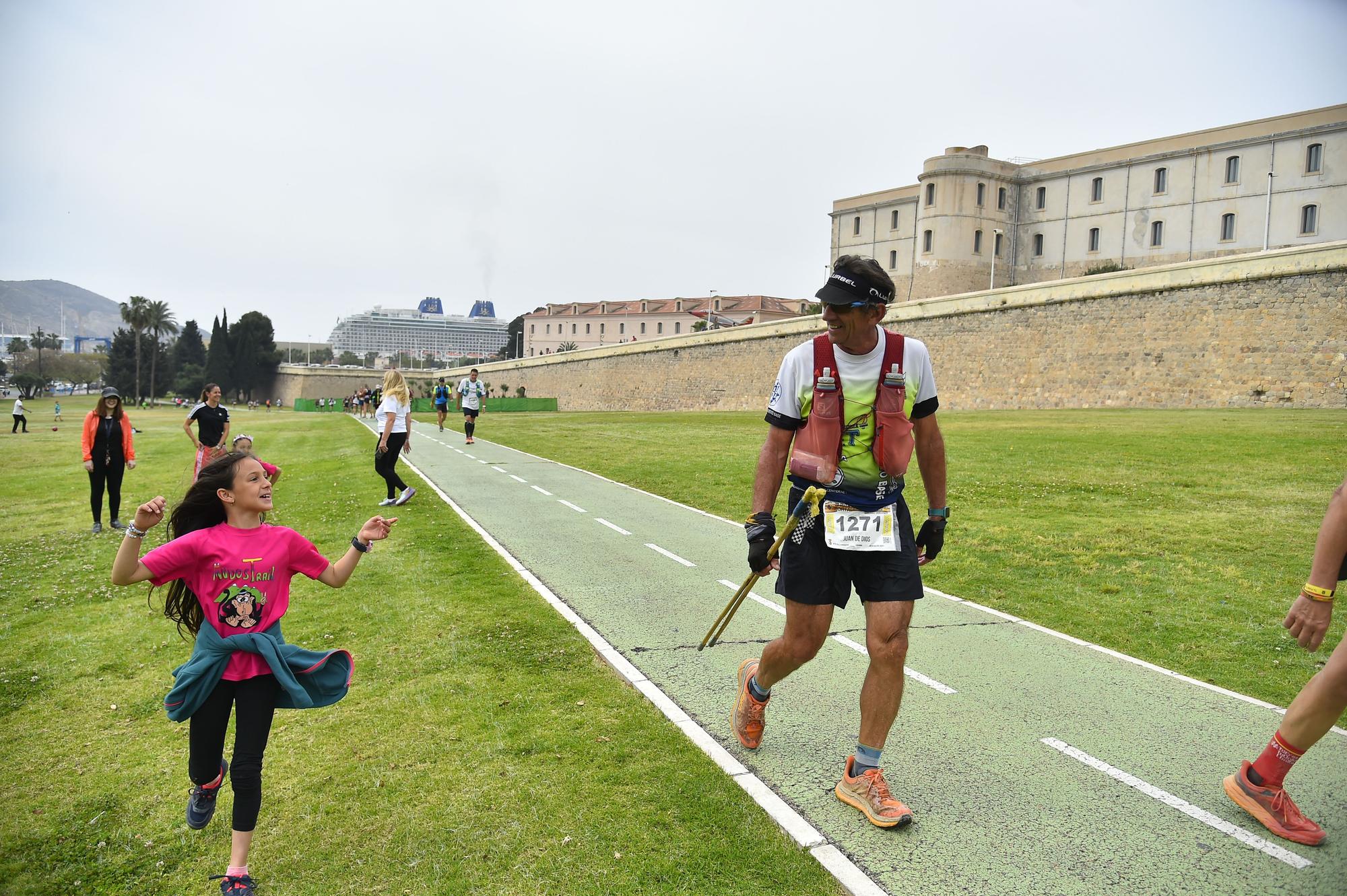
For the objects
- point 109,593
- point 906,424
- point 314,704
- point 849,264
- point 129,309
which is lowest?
point 109,593

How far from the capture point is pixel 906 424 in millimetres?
3949

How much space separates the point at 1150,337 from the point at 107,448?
3595 centimetres

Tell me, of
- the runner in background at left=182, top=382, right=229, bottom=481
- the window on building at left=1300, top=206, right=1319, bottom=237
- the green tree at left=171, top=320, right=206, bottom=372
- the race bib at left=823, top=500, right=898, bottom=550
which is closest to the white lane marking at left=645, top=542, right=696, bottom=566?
the race bib at left=823, top=500, right=898, bottom=550

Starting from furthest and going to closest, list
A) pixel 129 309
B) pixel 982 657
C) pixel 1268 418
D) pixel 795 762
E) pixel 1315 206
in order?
pixel 129 309, pixel 1315 206, pixel 1268 418, pixel 982 657, pixel 795 762

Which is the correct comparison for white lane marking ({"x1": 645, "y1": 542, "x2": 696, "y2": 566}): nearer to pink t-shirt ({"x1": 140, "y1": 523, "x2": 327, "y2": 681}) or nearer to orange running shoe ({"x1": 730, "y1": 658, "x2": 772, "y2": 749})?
orange running shoe ({"x1": 730, "y1": 658, "x2": 772, "y2": 749})

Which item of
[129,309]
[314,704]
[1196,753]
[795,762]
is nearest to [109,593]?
[314,704]

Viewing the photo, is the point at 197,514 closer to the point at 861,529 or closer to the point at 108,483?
the point at 861,529

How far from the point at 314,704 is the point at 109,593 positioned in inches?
248

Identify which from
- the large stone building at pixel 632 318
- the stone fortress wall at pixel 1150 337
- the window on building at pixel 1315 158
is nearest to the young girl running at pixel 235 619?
the stone fortress wall at pixel 1150 337

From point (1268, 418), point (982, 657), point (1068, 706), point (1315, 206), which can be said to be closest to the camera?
point (1068, 706)

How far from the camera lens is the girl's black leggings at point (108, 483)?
12.0 m

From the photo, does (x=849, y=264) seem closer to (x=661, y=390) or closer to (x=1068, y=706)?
(x=1068, y=706)

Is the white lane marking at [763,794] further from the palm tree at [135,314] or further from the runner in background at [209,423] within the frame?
the palm tree at [135,314]

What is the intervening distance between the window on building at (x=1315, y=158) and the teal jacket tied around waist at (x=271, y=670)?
64771 mm
